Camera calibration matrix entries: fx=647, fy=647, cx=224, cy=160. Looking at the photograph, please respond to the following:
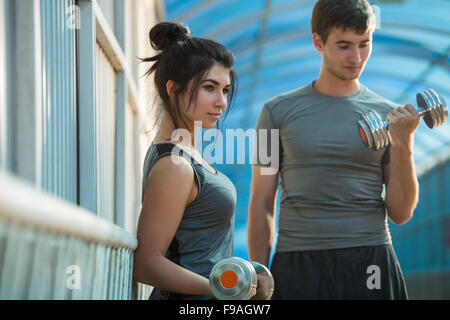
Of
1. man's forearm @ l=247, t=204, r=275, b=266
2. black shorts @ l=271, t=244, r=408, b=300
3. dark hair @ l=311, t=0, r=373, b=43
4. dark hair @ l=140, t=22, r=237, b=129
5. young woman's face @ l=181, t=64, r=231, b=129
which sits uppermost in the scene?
dark hair @ l=311, t=0, r=373, b=43

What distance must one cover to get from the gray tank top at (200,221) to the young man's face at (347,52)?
38.9 inches

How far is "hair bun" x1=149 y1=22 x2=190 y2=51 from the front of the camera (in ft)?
8.28

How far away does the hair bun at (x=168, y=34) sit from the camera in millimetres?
2523

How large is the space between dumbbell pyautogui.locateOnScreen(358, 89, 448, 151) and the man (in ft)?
0.35

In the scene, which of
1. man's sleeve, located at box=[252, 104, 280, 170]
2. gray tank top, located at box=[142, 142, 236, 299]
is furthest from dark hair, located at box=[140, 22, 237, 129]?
man's sleeve, located at box=[252, 104, 280, 170]

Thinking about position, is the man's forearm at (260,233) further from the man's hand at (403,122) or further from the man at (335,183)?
the man's hand at (403,122)

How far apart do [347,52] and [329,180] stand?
1.94 feet

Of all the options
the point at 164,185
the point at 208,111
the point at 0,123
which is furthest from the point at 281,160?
the point at 0,123

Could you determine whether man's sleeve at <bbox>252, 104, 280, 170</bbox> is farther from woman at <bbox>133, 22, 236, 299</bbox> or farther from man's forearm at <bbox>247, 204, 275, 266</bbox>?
woman at <bbox>133, 22, 236, 299</bbox>

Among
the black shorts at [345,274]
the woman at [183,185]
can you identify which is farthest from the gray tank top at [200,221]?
the black shorts at [345,274]

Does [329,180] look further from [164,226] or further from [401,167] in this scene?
[164,226]

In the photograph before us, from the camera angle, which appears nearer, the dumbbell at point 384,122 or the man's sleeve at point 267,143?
the dumbbell at point 384,122

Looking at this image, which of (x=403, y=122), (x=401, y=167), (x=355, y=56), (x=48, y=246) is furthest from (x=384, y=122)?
(x=48, y=246)
